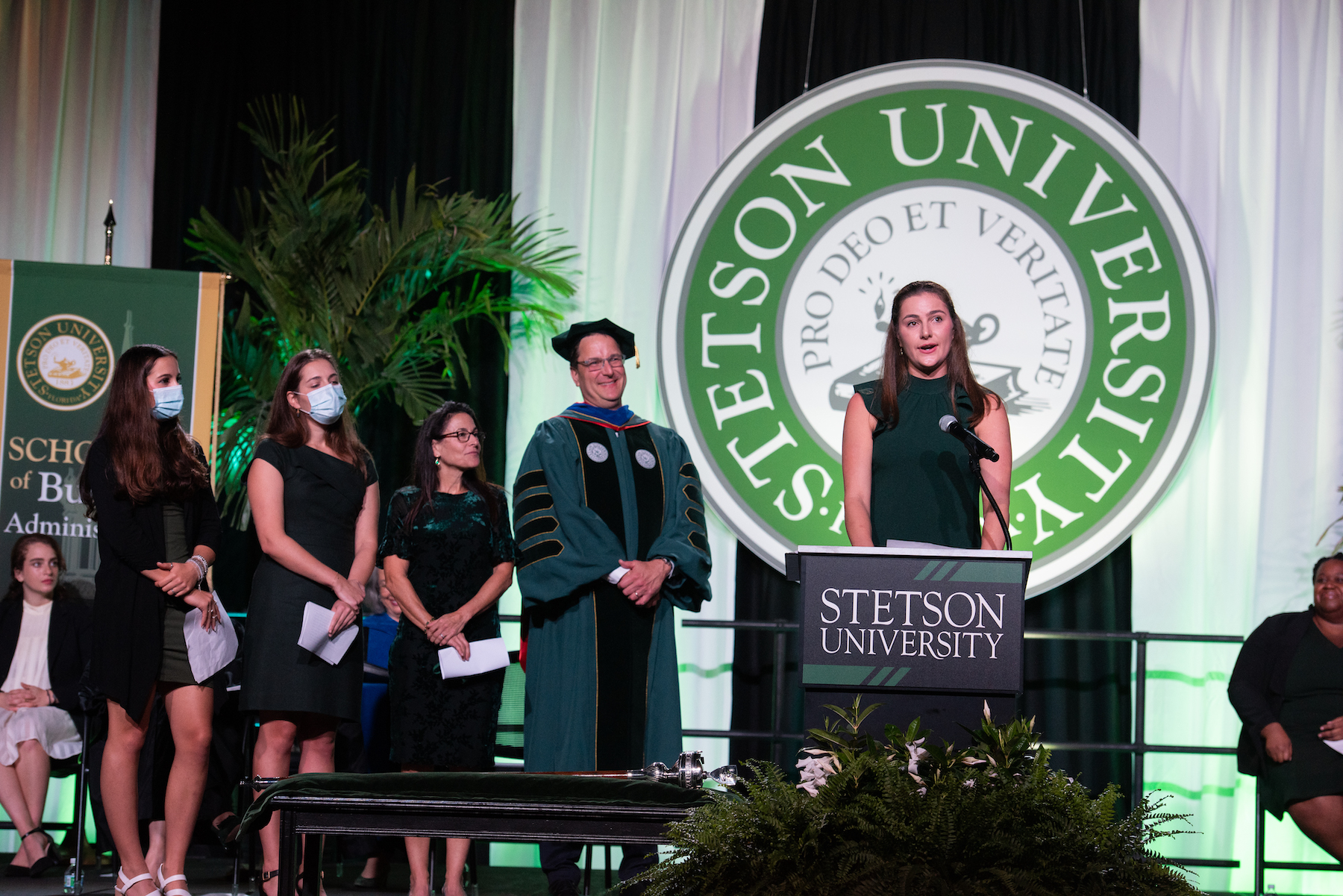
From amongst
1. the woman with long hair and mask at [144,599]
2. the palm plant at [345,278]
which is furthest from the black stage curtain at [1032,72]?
the woman with long hair and mask at [144,599]

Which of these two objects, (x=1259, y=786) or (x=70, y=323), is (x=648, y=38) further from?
(x=1259, y=786)

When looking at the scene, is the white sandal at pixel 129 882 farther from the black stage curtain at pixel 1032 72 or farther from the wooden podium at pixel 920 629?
the black stage curtain at pixel 1032 72

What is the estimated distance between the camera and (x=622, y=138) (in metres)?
5.19

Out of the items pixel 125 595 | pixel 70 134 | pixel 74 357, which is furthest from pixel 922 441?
pixel 70 134

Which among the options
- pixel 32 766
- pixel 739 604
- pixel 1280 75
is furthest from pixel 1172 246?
pixel 32 766

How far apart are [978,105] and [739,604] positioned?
207 centimetres

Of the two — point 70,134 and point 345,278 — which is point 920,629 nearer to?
point 345,278

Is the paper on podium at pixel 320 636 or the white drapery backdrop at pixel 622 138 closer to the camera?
the paper on podium at pixel 320 636

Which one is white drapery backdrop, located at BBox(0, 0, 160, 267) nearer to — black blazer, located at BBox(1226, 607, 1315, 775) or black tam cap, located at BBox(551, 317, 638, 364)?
black tam cap, located at BBox(551, 317, 638, 364)

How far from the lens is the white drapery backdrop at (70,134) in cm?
534

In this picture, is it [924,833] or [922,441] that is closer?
[924,833]

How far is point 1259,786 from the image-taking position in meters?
4.21

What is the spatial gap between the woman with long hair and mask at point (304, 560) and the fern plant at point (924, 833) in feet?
6.94

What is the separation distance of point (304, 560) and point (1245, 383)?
137 inches
